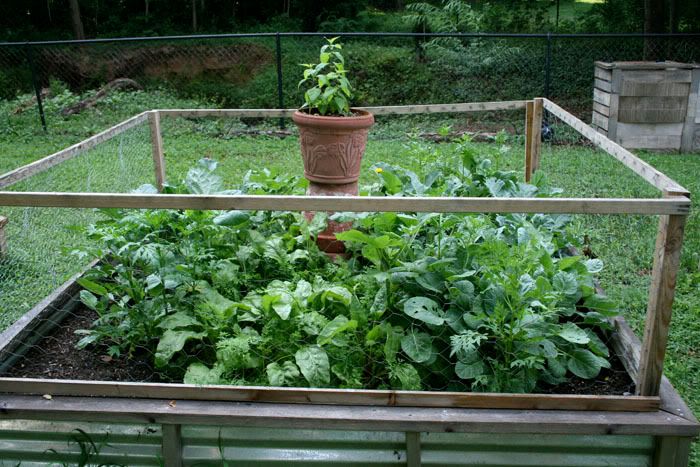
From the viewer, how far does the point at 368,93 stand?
1088 cm

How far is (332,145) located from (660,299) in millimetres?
2005

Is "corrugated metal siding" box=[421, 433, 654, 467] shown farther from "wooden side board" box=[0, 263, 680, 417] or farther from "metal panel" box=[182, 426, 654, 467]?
"wooden side board" box=[0, 263, 680, 417]

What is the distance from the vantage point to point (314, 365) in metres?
2.67

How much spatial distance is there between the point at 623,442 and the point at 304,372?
1.16 metres

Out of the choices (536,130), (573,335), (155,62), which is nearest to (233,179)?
(536,130)

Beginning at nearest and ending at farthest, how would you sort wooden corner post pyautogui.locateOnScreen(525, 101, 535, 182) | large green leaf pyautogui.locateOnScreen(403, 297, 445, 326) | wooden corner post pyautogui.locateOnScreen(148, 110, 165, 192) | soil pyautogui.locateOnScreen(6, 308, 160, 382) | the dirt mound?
large green leaf pyautogui.locateOnScreen(403, 297, 445, 326) < soil pyautogui.locateOnScreen(6, 308, 160, 382) < wooden corner post pyautogui.locateOnScreen(148, 110, 165, 192) < wooden corner post pyautogui.locateOnScreen(525, 101, 535, 182) < the dirt mound

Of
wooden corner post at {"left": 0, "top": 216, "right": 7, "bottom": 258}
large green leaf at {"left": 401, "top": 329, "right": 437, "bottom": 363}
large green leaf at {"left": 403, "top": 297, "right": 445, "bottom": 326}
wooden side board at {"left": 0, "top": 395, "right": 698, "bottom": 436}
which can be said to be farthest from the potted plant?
wooden corner post at {"left": 0, "top": 216, "right": 7, "bottom": 258}

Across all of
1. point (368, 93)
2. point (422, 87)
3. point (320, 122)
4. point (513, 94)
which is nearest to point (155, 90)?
point (368, 93)

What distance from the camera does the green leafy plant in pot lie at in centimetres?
386

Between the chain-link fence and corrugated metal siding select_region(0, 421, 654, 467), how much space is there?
22.2 ft

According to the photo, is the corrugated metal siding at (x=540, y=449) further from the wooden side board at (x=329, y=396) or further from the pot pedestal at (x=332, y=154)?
the pot pedestal at (x=332, y=154)

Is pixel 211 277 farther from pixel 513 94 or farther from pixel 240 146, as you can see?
pixel 513 94

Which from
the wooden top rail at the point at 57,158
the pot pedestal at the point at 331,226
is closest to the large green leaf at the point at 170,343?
the wooden top rail at the point at 57,158

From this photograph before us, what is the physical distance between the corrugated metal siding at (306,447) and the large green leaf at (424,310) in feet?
1.55
